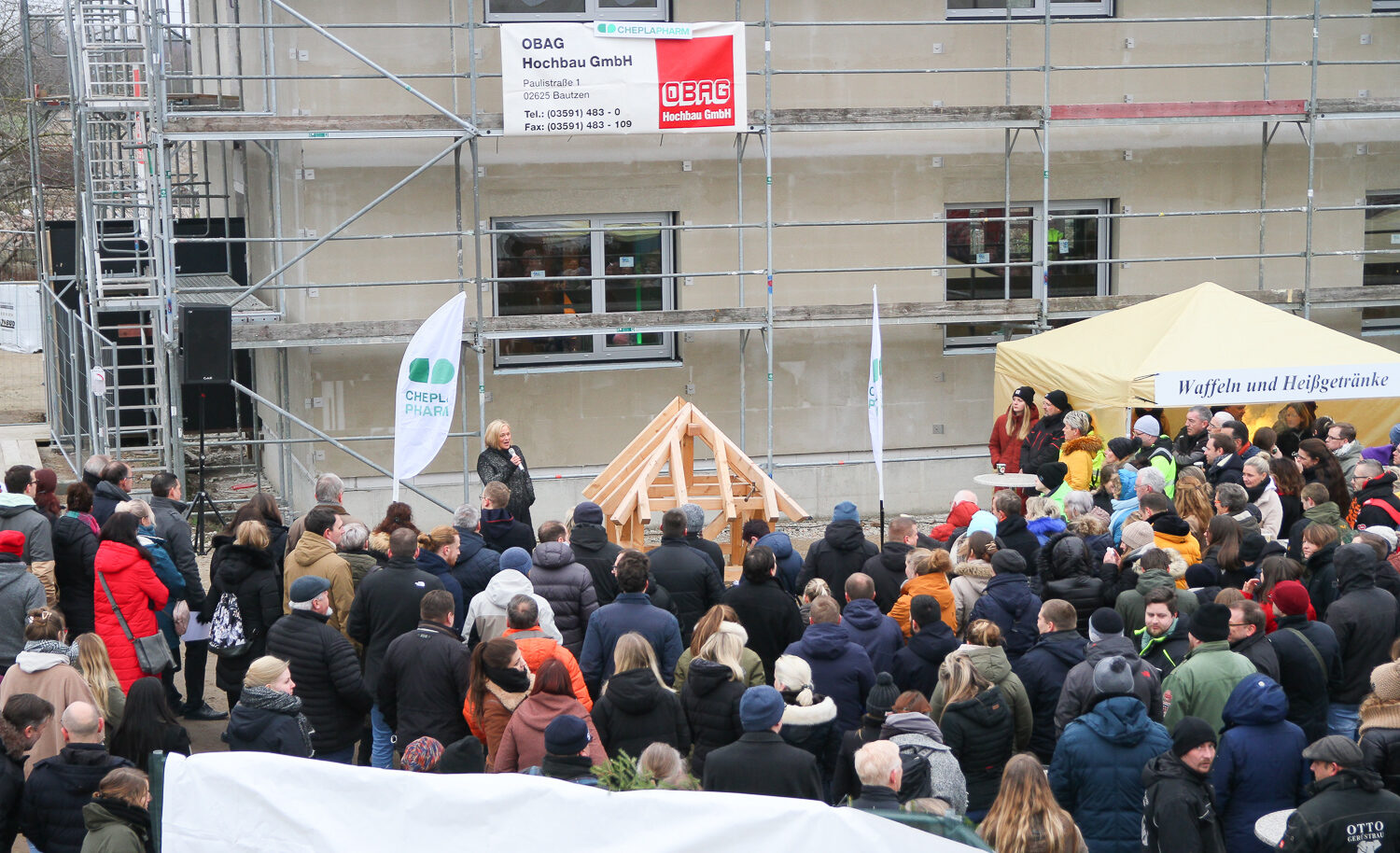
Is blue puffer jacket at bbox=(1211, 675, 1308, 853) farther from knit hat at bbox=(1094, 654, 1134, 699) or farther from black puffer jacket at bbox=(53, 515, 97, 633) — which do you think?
black puffer jacket at bbox=(53, 515, 97, 633)

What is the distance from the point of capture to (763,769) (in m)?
5.16

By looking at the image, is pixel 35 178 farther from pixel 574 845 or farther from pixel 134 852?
pixel 574 845

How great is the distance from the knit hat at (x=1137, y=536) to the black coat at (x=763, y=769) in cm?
314

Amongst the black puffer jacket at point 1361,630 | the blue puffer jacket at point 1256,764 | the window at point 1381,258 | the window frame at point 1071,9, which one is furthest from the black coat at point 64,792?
the window at point 1381,258

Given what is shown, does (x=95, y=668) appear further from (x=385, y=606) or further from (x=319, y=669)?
(x=385, y=606)

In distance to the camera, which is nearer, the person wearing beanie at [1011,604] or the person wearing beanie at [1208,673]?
the person wearing beanie at [1208,673]

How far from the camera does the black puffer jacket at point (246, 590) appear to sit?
7773mm

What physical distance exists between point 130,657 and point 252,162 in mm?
9300

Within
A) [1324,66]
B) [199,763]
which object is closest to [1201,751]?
[199,763]

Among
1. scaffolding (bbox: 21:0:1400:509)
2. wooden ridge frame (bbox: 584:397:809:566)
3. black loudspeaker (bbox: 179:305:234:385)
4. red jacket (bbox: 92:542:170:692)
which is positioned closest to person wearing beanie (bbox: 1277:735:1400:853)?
wooden ridge frame (bbox: 584:397:809:566)

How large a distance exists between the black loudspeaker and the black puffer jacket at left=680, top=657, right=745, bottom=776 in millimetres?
7114

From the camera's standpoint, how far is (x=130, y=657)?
771 cm

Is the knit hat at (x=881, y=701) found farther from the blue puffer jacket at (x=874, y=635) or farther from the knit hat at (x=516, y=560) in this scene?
the knit hat at (x=516, y=560)

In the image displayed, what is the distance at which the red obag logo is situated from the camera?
12922mm
